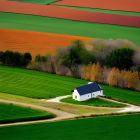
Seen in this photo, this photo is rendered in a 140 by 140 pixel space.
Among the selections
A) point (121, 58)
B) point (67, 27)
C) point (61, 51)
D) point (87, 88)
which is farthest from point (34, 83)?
point (67, 27)

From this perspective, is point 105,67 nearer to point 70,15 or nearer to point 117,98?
point 117,98

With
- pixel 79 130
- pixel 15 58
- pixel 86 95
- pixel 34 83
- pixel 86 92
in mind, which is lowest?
pixel 79 130

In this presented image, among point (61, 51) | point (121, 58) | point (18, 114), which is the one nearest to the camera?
point (18, 114)

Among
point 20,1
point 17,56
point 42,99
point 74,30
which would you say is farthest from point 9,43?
point 42,99

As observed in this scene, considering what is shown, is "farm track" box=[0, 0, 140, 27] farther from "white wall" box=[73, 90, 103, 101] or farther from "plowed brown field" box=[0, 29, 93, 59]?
"white wall" box=[73, 90, 103, 101]

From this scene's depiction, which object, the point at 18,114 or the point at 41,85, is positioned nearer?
the point at 18,114

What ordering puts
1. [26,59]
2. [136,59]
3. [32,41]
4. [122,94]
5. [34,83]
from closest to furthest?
[122,94] → [34,83] → [136,59] → [26,59] → [32,41]

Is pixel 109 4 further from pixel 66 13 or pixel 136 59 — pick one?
pixel 136 59

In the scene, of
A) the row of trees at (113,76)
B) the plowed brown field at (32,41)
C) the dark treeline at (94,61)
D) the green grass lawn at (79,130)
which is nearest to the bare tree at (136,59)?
the dark treeline at (94,61)
